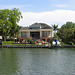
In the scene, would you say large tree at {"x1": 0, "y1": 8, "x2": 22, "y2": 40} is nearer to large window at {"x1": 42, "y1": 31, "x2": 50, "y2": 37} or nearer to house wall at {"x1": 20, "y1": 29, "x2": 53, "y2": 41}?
house wall at {"x1": 20, "y1": 29, "x2": 53, "y2": 41}

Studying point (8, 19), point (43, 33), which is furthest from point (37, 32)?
point (8, 19)

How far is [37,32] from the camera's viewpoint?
77.9 m

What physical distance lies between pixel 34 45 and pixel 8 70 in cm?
3889

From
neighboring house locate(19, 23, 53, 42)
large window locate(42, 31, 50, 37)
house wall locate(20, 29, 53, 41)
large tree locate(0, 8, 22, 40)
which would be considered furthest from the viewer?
large window locate(42, 31, 50, 37)

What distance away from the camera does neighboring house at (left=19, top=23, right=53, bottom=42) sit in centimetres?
7519

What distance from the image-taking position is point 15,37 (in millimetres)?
78688

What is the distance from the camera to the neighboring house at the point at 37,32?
75.2 meters

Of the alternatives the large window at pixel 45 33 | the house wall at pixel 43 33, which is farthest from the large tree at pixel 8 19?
the large window at pixel 45 33

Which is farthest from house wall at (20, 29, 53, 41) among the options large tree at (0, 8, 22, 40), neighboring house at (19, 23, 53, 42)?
large tree at (0, 8, 22, 40)


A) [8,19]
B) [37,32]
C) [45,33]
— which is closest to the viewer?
[8,19]

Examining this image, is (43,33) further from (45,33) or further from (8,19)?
(8,19)

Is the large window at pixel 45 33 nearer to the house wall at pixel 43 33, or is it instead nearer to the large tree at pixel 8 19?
the house wall at pixel 43 33

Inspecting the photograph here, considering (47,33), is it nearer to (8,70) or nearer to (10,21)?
(10,21)

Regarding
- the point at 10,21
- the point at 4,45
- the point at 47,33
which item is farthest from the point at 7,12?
the point at 47,33
